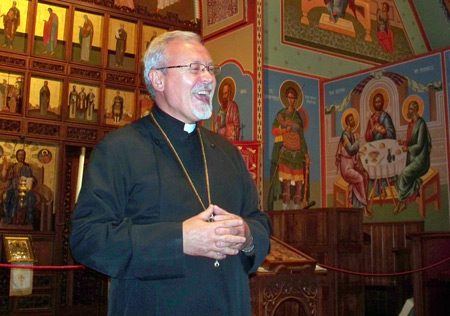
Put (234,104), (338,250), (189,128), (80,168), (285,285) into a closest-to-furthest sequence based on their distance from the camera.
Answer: (189,128)
(285,285)
(338,250)
(80,168)
(234,104)

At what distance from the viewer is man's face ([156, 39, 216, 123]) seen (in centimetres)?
234

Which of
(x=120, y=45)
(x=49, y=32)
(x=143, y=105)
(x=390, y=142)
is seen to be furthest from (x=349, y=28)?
(x=49, y=32)

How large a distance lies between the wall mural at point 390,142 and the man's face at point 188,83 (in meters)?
9.25

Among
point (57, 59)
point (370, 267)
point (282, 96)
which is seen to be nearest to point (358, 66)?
point (282, 96)

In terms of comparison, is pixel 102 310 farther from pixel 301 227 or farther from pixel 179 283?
pixel 179 283

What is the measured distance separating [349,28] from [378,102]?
2668 mm

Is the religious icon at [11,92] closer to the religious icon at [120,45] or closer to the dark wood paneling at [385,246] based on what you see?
the religious icon at [120,45]

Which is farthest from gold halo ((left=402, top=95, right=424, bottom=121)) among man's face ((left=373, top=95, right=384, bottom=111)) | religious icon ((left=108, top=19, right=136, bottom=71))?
religious icon ((left=108, top=19, right=136, bottom=71))

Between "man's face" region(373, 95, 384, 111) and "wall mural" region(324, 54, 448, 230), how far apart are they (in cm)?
2

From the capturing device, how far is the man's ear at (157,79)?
7.85 ft

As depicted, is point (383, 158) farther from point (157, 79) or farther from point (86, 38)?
point (157, 79)

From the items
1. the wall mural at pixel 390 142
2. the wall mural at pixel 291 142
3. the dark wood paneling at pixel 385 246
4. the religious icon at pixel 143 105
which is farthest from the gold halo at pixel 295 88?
the dark wood paneling at pixel 385 246

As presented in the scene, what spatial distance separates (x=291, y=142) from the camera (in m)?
12.1

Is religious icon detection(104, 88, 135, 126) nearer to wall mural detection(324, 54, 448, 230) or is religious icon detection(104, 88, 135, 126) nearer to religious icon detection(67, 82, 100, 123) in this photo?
religious icon detection(67, 82, 100, 123)
